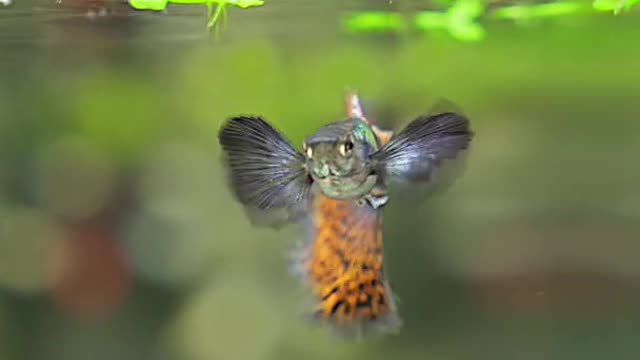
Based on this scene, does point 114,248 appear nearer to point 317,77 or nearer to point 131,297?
point 131,297

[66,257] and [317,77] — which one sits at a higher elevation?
[317,77]

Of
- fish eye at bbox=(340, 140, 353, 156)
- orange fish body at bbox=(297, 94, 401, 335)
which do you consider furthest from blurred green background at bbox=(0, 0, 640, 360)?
fish eye at bbox=(340, 140, 353, 156)

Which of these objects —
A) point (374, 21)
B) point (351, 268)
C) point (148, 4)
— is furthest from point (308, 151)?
point (374, 21)

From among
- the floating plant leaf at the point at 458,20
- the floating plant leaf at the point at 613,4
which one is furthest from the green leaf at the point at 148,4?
the floating plant leaf at the point at 613,4

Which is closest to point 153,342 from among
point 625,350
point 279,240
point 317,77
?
point 279,240

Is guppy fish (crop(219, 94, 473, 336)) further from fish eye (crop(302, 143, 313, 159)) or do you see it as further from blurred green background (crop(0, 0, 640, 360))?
blurred green background (crop(0, 0, 640, 360))

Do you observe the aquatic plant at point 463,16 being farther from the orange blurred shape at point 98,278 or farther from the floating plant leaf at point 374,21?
the orange blurred shape at point 98,278

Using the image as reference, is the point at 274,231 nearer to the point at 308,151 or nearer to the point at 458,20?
the point at 458,20
